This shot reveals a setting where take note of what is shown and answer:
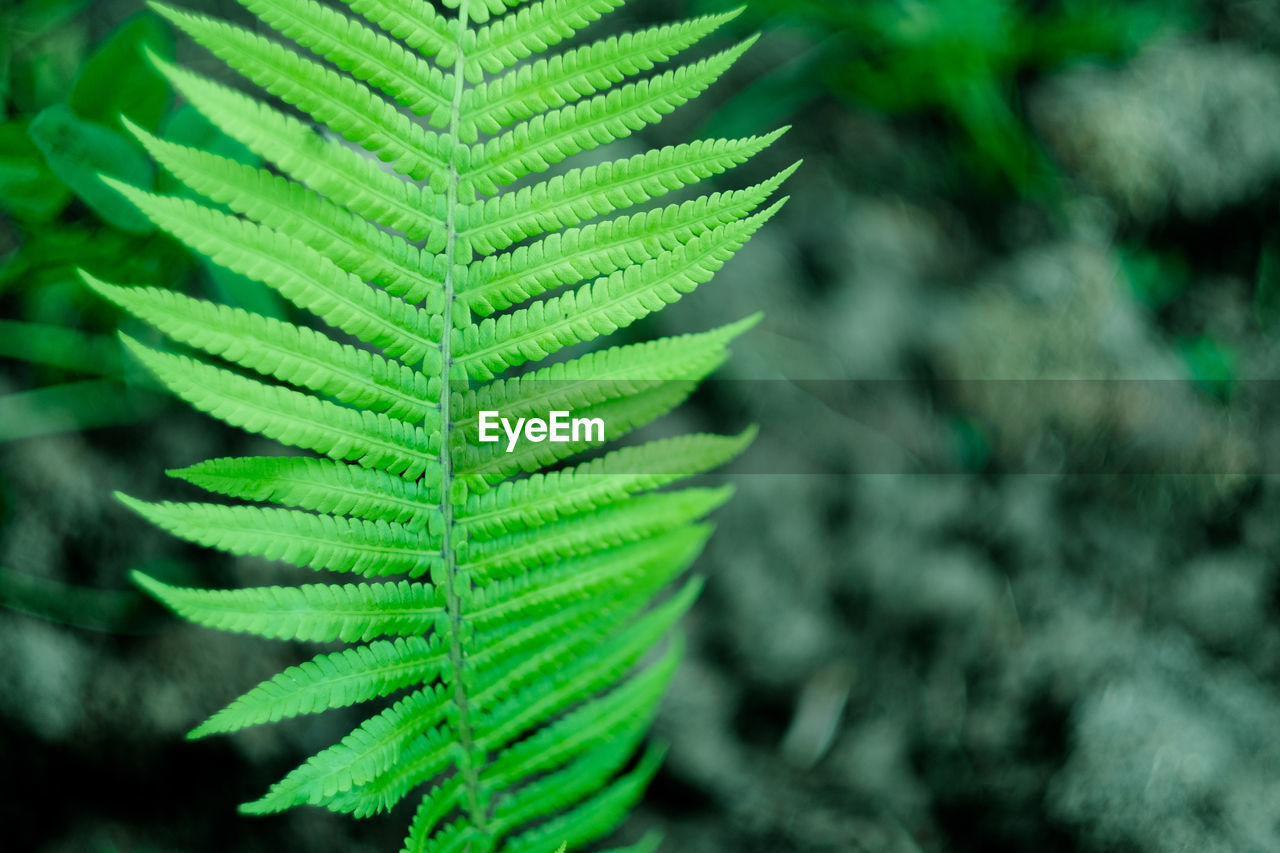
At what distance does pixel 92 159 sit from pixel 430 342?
0.94 meters

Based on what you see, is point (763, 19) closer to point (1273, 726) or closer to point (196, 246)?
point (196, 246)

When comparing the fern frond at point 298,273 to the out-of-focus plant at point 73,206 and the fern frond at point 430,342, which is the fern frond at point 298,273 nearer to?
the fern frond at point 430,342

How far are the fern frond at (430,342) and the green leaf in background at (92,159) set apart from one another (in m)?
0.59

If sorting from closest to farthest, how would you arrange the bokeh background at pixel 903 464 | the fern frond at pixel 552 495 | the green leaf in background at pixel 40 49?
the fern frond at pixel 552 495 → the green leaf in background at pixel 40 49 → the bokeh background at pixel 903 464

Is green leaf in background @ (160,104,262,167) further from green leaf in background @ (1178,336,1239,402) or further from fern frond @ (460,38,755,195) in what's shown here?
green leaf in background @ (1178,336,1239,402)

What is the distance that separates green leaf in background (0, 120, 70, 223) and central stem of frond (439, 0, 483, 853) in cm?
109

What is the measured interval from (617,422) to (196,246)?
0.65 meters

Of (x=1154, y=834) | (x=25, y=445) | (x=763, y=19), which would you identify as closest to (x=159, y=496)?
(x=25, y=445)

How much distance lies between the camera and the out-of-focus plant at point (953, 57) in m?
2.30

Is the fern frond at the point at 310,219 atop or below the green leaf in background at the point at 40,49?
below

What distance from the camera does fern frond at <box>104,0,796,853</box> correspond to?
1.02m

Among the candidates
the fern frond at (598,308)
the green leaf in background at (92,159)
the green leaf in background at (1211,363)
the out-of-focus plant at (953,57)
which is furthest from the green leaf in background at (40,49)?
the green leaf in background at (1211,363)

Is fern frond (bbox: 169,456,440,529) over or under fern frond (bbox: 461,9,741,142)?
under

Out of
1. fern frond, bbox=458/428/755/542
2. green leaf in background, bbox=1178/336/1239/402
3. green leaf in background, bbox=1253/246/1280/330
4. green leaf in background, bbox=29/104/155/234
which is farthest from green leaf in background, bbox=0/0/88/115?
green leaf in background, bbox=1253/246/1280/330
